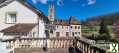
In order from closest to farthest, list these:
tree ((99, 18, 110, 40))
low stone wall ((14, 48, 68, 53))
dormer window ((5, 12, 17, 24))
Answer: low stone wall ((14, 48, 68, 53)), dormer window ((5, 12, 17, 24)), tree ((99, 18, 110, 40))

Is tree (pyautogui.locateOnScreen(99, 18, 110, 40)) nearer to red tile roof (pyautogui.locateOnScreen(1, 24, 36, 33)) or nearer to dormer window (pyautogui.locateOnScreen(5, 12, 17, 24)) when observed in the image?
dormer window (pyautogui.locateOnScreen(5, 12, 17, 24))

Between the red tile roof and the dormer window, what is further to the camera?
the dormer window

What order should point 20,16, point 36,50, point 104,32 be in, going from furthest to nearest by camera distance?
point 104,32, point 20,16, point 36,50

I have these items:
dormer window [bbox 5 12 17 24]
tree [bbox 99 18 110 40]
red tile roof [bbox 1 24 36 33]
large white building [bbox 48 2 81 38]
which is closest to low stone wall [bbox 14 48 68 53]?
red tile roof [bbox 1 24 36 33]

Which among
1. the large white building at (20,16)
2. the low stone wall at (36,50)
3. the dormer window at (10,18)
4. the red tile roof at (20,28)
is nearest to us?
the low stone wall at (36,50)

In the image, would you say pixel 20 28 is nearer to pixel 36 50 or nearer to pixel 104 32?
pixel 36 50

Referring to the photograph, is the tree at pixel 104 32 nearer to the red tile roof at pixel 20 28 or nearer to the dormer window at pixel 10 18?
the dormer window at pixel 10 18

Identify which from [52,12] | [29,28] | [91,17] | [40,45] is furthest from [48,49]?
[91,17]

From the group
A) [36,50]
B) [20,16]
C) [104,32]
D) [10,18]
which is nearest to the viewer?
[36,50]

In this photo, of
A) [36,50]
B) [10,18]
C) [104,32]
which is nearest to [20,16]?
[10,18]

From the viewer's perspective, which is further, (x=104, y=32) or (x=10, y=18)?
(x=104, y=32)

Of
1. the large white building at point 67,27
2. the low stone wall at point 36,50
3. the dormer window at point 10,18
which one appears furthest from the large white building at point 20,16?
the large white building at point 67,27

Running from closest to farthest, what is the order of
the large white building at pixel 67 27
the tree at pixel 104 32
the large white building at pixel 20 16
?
the large white building at pixel 20 16, the large white building at pixel 67 27, the tree at pixel 104 32

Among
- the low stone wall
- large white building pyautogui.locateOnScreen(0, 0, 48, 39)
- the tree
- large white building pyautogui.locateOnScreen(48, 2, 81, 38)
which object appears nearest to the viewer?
the low stone wall
